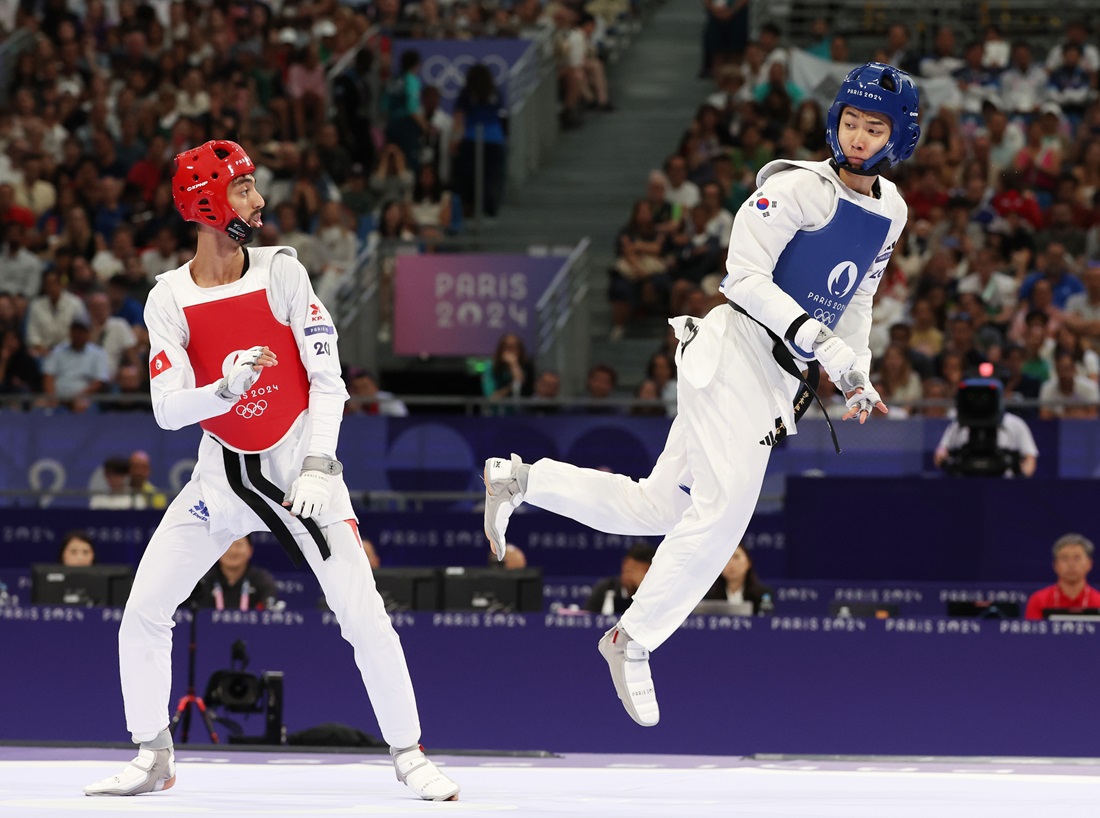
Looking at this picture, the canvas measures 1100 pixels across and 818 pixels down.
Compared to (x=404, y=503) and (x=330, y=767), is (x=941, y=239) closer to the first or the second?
(x=404, y=503)

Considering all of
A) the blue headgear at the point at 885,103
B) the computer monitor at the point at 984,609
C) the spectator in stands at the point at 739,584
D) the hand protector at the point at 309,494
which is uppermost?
the blue headgear at the point at 885,103

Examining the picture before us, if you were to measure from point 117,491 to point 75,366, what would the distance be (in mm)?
2610

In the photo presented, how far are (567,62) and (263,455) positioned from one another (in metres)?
13.5

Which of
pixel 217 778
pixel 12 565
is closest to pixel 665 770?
pixel 217 778

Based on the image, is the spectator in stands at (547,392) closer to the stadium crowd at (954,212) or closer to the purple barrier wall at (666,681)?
the stadium crowd at (954,212)

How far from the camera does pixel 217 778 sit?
675 centimetres

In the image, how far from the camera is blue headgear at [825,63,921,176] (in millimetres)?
6180

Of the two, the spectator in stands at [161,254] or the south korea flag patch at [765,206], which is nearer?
the south korea flag patch at [765,206]

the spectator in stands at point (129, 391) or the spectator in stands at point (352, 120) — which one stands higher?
the spectator in stands at point (352, 120)

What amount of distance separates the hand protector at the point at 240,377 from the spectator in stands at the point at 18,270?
35.9 ft

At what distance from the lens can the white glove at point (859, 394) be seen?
591 cm

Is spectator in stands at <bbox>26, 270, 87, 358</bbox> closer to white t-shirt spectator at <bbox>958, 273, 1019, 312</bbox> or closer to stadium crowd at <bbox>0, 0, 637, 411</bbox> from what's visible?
stadium crowd at <bbox>0, 0, 637, 411</bbox>

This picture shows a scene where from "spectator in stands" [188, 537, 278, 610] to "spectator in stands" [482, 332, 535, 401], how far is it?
381 cm

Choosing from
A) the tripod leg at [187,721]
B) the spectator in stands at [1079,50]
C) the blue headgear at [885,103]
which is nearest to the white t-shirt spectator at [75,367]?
the tripod leg at [187,721]
